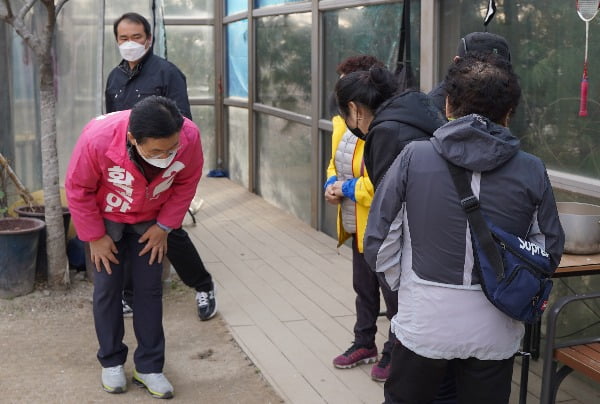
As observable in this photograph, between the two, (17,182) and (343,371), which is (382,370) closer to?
(343,371)

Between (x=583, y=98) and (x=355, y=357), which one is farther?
(x=355, y=357)

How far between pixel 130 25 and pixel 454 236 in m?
3.22

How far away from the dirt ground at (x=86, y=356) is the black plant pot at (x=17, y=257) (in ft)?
0.25

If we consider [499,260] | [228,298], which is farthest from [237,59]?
[499,260]

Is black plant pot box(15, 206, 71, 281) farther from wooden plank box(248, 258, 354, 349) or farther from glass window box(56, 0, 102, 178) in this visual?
wooden plank box(248, 258, 354, 349)

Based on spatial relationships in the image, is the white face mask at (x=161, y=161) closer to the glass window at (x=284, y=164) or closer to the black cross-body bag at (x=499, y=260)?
the black cross-body bag at (x=499, y=260)

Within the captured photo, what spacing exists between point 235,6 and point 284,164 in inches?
112

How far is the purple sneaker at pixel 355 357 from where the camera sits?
454 cm

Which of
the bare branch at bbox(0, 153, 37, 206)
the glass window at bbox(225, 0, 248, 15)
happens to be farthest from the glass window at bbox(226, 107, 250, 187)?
the bare branch at bbox(0, 153, 37, 206)

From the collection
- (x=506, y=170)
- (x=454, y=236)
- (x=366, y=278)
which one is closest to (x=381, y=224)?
(x=454, y=236)

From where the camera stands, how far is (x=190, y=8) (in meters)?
11.6

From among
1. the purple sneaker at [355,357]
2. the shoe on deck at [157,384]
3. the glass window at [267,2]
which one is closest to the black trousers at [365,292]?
the purple sneaker at [355,357]

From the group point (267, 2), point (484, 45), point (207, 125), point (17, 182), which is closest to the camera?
point (484, 45)

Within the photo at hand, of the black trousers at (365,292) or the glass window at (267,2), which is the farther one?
the glass window at (267,2)
